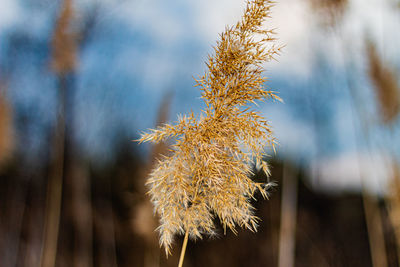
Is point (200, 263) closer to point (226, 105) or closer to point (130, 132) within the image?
point (130, 132)

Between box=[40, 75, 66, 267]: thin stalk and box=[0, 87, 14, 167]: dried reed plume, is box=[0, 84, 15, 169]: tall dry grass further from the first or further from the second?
box=[40, 75, 66, 267]: thin stalk

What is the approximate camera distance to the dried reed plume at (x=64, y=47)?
2.77 m

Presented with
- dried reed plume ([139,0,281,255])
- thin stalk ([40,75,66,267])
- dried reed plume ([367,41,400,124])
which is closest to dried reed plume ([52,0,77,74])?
thin stalk ([40,75,66,267])

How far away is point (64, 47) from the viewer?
2.82 meters

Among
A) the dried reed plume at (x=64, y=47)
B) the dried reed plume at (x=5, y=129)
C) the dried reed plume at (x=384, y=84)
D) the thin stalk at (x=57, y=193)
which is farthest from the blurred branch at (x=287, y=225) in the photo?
the dried reed plume at (x=5, y=129)

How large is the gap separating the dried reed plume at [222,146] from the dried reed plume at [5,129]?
263cm

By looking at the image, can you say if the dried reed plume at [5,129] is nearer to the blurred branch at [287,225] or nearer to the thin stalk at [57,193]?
the thin stalk at [57,193]

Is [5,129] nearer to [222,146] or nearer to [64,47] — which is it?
[64,47]

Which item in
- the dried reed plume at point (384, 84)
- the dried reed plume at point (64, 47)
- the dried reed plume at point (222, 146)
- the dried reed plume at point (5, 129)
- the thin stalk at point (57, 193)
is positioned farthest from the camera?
the dried reed plume at point (5, 129)

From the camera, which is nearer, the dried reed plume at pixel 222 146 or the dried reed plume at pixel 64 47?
the dried reed plume at pixel 222 146

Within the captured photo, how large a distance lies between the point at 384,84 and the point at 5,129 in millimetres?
3484

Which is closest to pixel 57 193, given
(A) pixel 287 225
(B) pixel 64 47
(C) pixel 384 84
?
(B) pixel 64 47

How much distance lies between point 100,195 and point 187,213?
4080 mm

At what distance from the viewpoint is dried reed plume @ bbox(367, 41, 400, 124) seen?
2.63m
